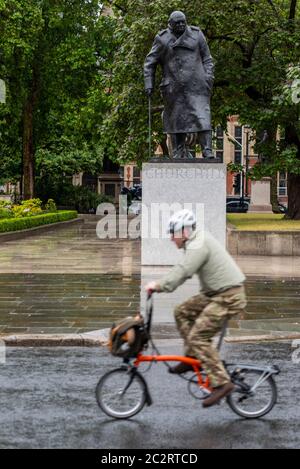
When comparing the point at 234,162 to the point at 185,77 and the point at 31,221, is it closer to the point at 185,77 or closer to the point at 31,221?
the point at 31,221

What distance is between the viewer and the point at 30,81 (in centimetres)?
4591

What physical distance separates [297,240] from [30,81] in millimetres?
26505

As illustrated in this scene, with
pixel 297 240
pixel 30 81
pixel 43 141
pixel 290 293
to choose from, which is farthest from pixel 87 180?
pixel 290 293

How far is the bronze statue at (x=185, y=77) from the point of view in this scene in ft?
61.0

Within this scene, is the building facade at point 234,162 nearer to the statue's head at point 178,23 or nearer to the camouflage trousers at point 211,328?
the statue's head at point 178,23

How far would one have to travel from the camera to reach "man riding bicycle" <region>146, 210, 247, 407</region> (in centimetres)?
747

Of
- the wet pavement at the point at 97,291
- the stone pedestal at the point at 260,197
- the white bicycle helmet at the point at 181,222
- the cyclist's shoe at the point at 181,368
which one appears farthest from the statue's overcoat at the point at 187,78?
the stone pedestal at the point at 260,197

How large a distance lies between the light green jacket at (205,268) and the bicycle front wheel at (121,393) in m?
0.80

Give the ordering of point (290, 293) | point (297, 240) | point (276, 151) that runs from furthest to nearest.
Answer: point (276, 151), point (297, 240), point (290, 293)

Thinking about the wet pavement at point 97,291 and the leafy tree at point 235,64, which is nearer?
the wet pavement at point 97,291

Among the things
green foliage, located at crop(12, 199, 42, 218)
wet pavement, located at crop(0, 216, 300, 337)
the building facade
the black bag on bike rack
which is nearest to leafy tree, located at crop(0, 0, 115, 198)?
green foliage, located at crop(12, 199, 42, 218)

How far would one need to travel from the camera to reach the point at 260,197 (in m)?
50.3

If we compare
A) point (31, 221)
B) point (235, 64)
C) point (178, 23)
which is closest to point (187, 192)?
point (178, 23)
